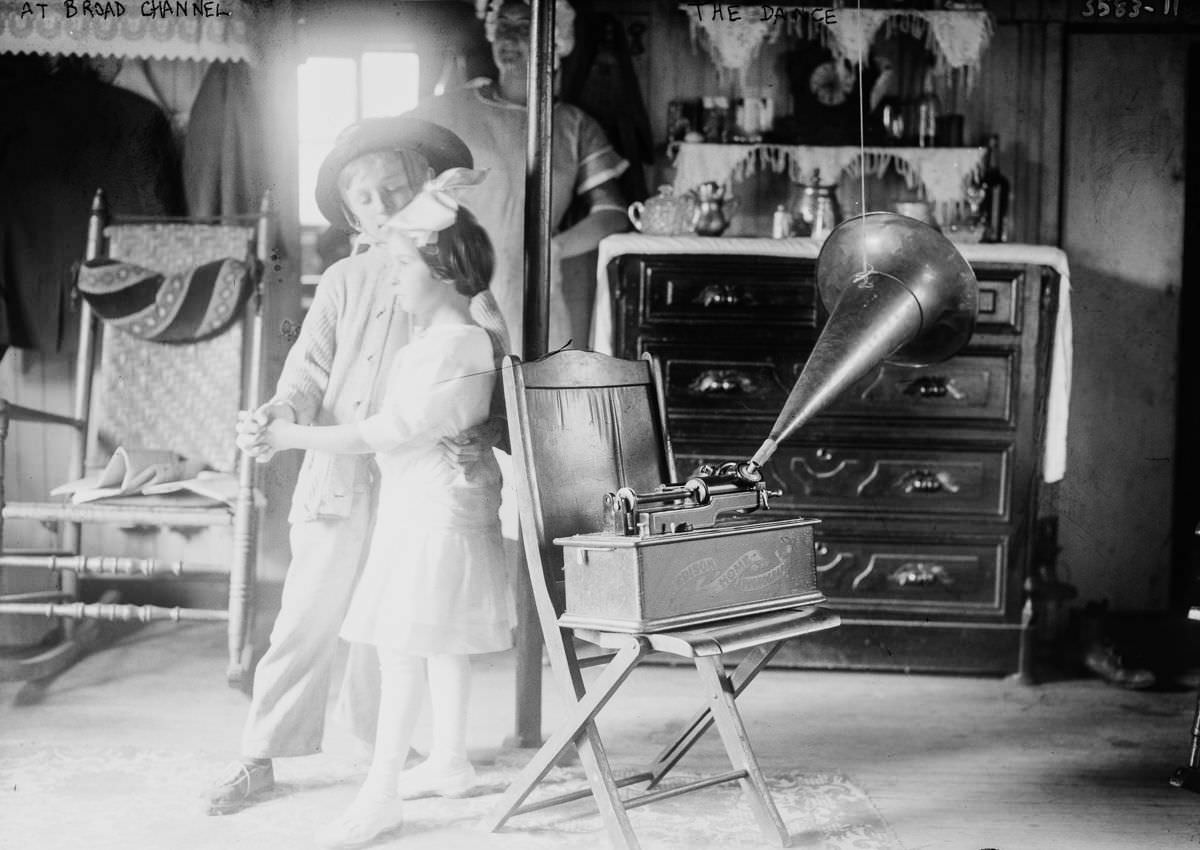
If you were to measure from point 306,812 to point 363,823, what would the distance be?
A: 0.74 ft

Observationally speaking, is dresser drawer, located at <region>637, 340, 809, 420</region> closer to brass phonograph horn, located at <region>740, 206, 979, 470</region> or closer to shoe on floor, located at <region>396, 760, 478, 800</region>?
brass phonograph horn, located at <region>740, 206, 979, 470</region>

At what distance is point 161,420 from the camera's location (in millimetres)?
3285

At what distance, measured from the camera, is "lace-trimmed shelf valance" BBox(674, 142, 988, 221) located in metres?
4.50

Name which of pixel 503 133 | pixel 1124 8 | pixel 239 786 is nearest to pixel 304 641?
pixel 239 786

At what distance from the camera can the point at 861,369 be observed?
303cm

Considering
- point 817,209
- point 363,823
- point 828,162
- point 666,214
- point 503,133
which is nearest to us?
point 363,823

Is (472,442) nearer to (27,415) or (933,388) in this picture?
(27,415)

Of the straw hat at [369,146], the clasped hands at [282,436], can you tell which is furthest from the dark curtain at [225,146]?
the clasped hands at [282,436]

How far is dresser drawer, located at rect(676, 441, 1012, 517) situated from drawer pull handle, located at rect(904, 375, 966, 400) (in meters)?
0.17

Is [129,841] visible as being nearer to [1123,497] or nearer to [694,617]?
[694,617]

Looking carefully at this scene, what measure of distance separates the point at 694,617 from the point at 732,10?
2.62 m

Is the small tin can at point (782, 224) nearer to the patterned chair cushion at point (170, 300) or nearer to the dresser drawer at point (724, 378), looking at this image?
the dresser drawer at point (724, 378)

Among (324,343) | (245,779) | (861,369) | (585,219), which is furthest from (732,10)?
(245,779)

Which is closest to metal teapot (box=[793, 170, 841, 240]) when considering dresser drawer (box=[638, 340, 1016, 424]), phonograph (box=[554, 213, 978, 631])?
dresser drawer (box=[638, 340, 1016, 424])
